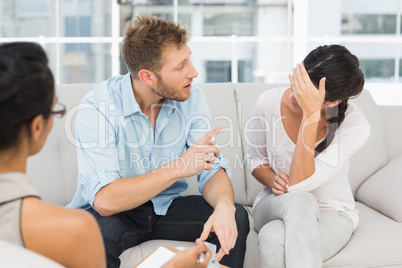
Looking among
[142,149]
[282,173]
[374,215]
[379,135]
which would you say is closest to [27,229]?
[142,149]

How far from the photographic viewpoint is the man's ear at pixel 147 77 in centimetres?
189

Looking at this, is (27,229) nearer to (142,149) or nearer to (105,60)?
(142,149)

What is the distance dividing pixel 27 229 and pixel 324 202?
136 cm

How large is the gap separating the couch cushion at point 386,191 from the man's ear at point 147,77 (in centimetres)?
110

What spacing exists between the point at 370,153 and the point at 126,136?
1181mm

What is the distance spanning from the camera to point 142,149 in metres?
1.92

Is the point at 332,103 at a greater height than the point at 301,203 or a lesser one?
greater

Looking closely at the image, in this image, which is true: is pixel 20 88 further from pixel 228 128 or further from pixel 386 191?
pixel 386 191

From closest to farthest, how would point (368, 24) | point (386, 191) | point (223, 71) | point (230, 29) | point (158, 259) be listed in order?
point (158, 259)
point (386, 191)
point (223, 71)
point (368, 24)
point (230, 29)

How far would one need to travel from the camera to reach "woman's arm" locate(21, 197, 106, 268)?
0.84m

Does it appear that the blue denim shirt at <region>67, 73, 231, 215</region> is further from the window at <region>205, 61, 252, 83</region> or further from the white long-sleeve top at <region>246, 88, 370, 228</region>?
the window at <region>205, 61, 252, 83</region>

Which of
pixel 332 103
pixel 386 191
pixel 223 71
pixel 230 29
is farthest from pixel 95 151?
pixel 230 29

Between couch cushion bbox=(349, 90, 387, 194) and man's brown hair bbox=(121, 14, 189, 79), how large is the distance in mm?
1026

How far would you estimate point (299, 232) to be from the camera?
5.57 ft
